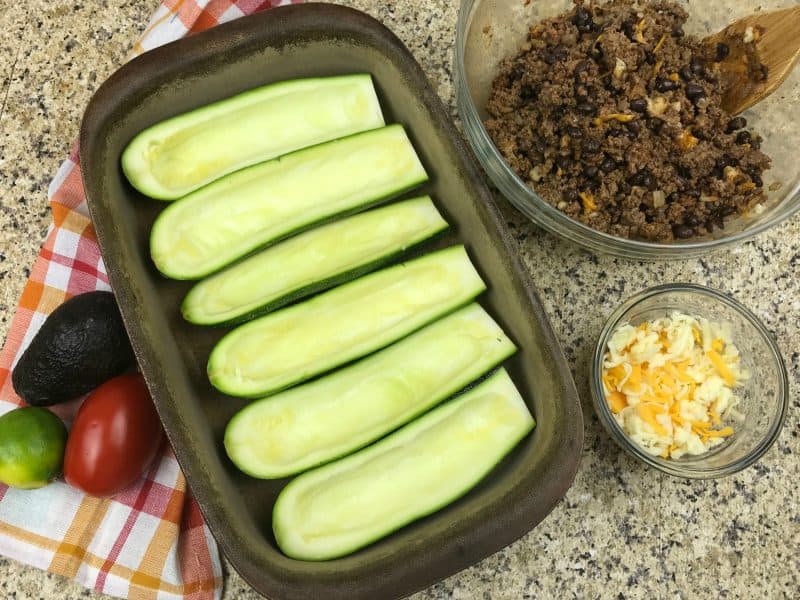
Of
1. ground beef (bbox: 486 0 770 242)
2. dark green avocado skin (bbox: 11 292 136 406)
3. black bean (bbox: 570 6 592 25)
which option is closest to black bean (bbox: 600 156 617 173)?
ground beef (bbox: 486 0 770 242)

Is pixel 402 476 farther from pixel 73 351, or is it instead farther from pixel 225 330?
pixel 73 351

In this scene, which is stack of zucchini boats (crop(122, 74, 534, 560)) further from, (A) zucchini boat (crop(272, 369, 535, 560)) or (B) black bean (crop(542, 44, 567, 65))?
(B) black bean (crop(542, 44, 567, 65))

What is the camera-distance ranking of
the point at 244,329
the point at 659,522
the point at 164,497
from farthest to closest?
the point at 659,522
the point at 164,497
the point at 244,329

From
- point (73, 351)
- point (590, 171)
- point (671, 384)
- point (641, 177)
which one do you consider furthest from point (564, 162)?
point (73, 351)

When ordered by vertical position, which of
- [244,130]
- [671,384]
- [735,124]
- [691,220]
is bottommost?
[671,384]

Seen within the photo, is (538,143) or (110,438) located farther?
(538,143)

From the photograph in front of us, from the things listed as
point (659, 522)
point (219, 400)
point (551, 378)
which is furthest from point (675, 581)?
point (219, 400)

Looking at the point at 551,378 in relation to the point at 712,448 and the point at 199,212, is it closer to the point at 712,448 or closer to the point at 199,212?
the point at 712,448

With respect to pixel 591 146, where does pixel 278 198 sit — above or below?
above
